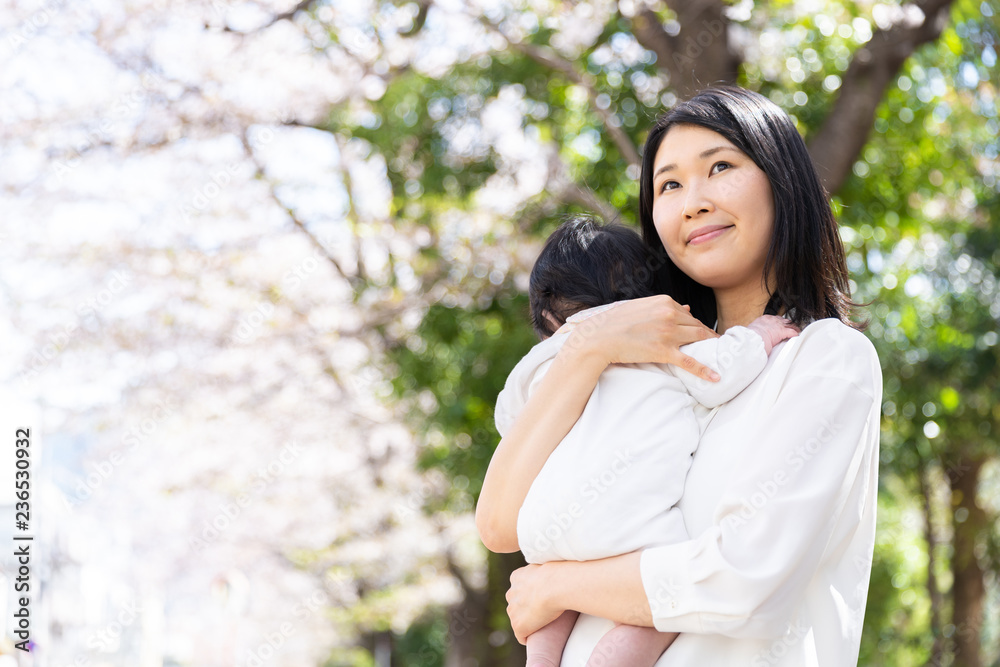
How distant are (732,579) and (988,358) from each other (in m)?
5.37

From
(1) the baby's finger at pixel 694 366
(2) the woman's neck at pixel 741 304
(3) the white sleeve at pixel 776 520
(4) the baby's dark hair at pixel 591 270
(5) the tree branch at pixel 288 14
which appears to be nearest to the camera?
(3) the white sleeve at pixel 776 520

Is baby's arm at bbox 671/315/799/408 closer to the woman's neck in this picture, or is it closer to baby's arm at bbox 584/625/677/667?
the woman's neck

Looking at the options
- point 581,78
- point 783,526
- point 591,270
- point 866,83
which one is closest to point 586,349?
point 591,270

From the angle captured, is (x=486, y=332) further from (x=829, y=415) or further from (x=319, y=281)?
(x=829, y=415)

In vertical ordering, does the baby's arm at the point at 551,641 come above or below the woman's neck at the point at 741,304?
below

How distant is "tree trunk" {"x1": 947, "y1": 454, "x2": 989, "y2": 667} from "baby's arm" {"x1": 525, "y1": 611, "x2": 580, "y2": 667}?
6647mm

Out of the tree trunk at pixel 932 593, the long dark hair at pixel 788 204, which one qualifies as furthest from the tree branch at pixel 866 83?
the tree trunk at pixel 932 593

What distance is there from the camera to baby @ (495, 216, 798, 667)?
52.8 inches

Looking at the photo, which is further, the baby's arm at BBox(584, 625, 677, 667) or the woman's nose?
the woman's nose

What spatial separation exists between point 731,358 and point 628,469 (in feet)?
0.82

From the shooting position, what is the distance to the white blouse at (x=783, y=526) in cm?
121

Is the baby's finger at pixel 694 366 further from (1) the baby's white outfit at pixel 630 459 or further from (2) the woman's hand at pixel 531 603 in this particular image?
(2) the woman's hand at pixel 531 603

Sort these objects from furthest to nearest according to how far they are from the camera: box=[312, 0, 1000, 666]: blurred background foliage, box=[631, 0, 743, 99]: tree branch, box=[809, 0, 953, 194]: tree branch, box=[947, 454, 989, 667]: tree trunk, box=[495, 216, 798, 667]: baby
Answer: box=[947, 454, 989, 667]: tree trunk
box=[312, 0, 1000, 666]: blurred background foliage
box=[631, 0, 743, 99]: tree branch
box=[809, 0, 953, 194]: tree branch
box=[495, 216, 798, 667]: baby

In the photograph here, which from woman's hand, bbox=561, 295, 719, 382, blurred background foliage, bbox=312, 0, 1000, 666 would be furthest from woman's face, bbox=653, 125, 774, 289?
→ blurred background foliage, bbox=312, 0, 1000, 666
